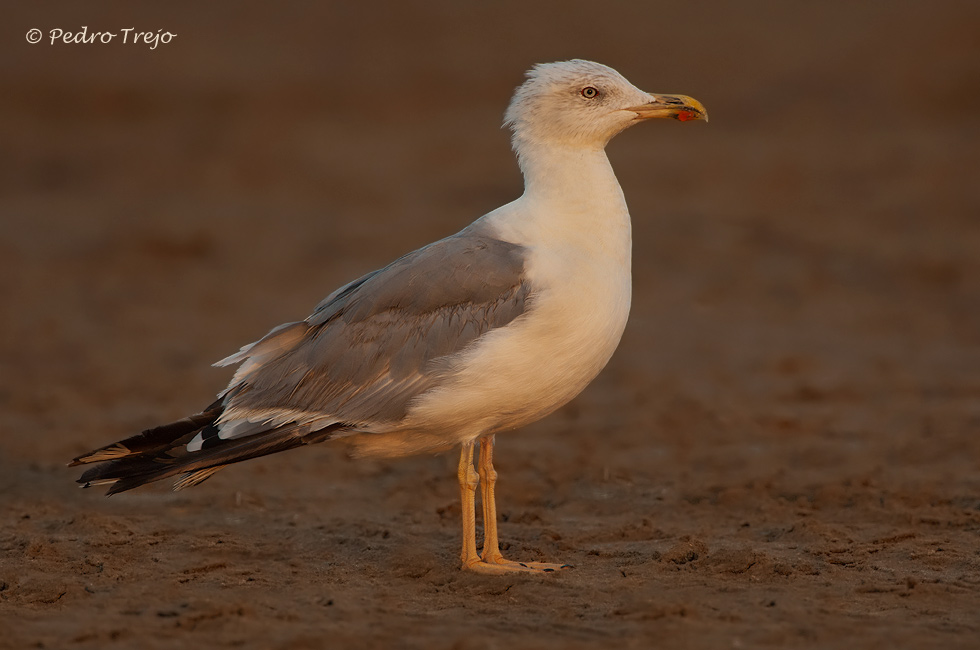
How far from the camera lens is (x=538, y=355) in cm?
567

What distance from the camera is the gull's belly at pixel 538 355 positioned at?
566 centimetres

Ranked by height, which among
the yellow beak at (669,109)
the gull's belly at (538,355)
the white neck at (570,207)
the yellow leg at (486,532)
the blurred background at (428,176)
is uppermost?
the blurred background at (428,176)

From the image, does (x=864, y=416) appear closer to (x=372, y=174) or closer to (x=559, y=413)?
(x=559, y=413)

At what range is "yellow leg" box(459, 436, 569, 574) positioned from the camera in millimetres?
5930

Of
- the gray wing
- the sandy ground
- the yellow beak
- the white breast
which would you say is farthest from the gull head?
the sandy ground

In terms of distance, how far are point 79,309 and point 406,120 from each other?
28.9ft

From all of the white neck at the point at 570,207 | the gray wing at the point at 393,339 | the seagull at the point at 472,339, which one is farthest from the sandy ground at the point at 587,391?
the white neck at the point at 570,207

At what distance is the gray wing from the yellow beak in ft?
3.39

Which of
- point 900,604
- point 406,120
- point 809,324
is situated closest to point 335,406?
point 900,604

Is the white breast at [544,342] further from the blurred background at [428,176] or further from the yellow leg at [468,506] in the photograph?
the blurred background at [428,176]

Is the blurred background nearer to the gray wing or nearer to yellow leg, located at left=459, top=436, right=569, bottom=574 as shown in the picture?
the gray wing

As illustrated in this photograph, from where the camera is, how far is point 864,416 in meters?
9.56

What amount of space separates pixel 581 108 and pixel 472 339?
1348mm

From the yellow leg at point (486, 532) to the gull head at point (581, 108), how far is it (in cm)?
157
